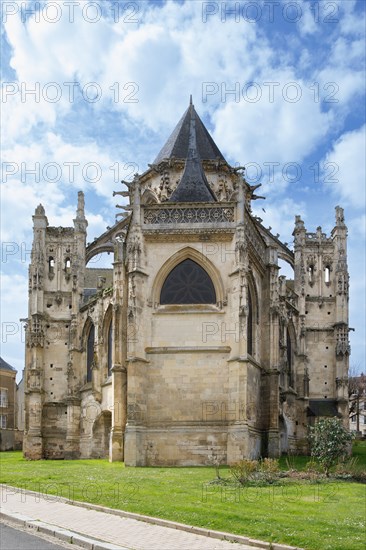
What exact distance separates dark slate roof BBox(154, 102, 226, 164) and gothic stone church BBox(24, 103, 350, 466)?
0.27 ft

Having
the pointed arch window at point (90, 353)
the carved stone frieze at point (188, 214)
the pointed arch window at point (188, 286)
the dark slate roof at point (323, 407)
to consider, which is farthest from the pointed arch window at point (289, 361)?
the carved stone frieze at point (188, 214)

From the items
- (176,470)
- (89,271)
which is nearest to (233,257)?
(176,470)

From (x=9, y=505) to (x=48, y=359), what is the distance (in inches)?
902

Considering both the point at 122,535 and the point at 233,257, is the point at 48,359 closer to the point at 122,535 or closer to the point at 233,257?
the point at 233,257

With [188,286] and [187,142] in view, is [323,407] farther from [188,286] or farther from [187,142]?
[188,286]

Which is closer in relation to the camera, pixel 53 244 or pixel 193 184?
pixel 193 184

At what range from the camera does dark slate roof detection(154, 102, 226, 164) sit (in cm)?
3647

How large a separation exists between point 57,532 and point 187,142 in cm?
2858

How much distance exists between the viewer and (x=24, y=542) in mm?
9938

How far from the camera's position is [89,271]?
147 ft

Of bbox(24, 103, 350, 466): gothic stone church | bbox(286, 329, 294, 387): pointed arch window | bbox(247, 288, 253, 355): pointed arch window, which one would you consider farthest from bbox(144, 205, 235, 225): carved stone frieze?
bbox(286, 329, 294, 387): pointed arch window

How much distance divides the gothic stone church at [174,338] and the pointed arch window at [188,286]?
0.12 ft

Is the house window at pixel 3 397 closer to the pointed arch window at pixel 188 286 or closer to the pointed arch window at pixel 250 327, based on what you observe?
the pointed arch window at pixel 250 327

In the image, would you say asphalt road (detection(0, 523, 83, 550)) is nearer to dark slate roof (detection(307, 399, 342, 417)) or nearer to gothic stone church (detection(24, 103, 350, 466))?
gothic stone church (detection(24, 103, 350, 466))
